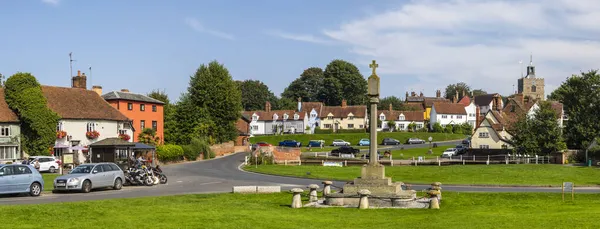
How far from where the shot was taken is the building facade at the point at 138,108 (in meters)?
77.1

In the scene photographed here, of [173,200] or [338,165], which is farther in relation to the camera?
[338,165]

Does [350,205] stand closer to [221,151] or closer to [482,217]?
[482,217]

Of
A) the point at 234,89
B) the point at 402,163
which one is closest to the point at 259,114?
the point at 234,89

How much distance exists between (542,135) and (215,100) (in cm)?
4441

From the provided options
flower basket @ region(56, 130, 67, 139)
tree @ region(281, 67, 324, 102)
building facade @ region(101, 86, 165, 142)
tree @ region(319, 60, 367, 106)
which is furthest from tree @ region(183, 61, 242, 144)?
tree @ region(281, 67, 324, 102)

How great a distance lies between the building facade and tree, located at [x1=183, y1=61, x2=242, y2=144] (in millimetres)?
5253

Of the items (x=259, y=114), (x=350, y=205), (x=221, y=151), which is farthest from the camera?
(x=259, y=114)

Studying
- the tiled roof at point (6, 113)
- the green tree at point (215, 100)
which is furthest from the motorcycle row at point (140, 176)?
the green tree at point (215, 100)

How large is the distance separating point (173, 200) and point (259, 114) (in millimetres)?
121655

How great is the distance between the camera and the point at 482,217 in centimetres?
2144

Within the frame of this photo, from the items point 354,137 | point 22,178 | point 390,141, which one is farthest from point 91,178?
point 354,137

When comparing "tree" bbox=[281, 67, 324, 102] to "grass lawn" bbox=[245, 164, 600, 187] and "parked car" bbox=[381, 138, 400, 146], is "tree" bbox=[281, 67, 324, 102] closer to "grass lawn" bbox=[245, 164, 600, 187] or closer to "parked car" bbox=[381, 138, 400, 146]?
"parked car" bbox=[381, 138, 400, 146]

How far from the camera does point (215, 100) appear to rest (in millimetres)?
90188

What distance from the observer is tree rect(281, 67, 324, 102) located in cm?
17600
